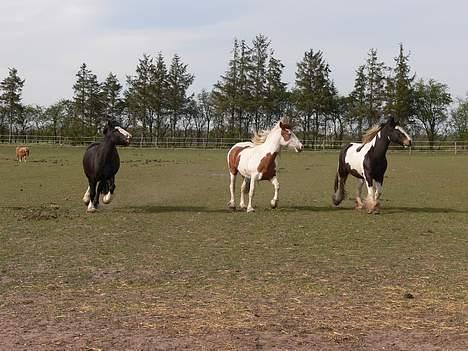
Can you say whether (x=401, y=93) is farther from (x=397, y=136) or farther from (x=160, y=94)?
(x=397, y=136)

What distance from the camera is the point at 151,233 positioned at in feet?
33.3

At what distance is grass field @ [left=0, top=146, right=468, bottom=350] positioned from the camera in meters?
4.77

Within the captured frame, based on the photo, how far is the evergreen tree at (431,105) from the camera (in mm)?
75688

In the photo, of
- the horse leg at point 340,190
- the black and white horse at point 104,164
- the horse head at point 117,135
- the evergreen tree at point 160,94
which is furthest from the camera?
the evergreen tree at point 160,94

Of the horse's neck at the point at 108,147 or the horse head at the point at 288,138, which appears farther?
the horse head at the point at 288,138

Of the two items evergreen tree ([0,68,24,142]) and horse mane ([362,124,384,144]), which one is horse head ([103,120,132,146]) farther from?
evergreen tree ([0,68,24,142])

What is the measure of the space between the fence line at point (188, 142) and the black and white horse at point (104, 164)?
161ft

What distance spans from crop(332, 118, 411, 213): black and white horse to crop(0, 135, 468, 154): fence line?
155 ft

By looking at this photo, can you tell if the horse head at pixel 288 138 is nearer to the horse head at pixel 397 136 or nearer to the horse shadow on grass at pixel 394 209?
the horse shadow on grass at pixel 394 209

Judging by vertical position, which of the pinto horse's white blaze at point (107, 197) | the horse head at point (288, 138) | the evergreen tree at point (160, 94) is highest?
the evergreen tree at point (160, 94)

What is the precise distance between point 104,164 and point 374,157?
19.9ft

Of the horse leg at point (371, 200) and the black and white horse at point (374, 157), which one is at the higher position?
the black and white horse at point (374, 157)

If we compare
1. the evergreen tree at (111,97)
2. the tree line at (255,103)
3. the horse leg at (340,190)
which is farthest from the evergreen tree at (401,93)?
the horse leg at (340,190)

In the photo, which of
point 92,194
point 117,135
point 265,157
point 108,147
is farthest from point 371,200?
point 92,194
